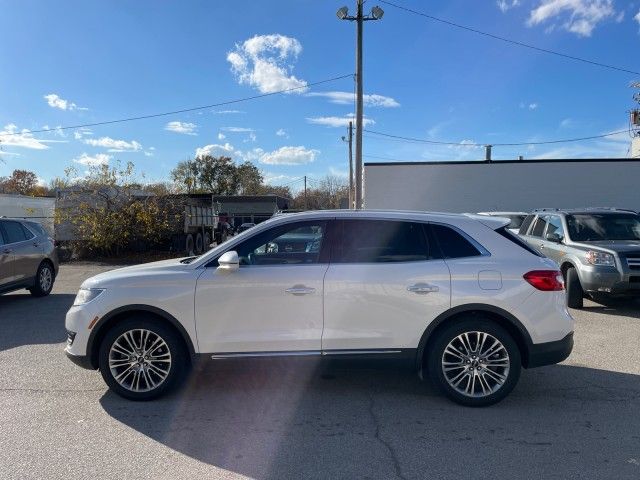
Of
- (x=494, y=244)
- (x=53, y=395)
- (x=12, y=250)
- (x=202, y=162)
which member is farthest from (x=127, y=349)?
(x=202, y=162)

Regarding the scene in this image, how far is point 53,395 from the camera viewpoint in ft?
15.9

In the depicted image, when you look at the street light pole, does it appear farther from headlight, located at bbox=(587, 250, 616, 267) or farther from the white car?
the white car

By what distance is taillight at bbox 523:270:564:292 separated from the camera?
4449 millimetres

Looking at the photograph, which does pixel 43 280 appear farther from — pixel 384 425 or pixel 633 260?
pixel 633 260

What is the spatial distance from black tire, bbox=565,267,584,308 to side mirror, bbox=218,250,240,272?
6634 mm

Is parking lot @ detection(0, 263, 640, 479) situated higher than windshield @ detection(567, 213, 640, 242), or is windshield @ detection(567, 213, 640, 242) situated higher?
windshield @ detection(567, 213, 640, 242)

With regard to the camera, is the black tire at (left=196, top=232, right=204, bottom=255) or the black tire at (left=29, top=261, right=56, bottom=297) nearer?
the black tire at (left=29, top=261, right=56, bottom=297)

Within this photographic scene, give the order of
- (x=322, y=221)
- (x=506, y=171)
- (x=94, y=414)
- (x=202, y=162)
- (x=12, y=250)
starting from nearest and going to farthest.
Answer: (x=94, y=414) → (x=322, y=221) → (x=12, y=250) → (x=506, y=171) → (x=202, y=162)

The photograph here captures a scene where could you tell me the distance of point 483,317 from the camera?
4.54m

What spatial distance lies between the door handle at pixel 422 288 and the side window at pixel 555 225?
6055 mm

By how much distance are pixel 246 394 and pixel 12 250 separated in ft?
23.4

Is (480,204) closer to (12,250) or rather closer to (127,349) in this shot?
(12,250)

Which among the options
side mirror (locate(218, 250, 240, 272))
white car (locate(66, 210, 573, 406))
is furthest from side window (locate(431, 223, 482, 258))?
side mirror (locate(218, 250, 240, 272))

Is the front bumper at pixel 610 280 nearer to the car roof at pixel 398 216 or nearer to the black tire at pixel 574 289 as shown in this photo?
the black tire at pixel 574 289
